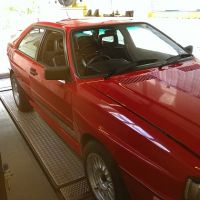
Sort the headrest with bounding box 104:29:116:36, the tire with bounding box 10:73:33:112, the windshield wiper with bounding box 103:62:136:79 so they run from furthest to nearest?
the tire with bounding box 10:73:33:112 < the headrest with bounding box 104:29:116:36 < the windshield wiper with bounding box 103:62:136:79

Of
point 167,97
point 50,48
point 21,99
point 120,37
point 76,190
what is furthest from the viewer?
point 21,99

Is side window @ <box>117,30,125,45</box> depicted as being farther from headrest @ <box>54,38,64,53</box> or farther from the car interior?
headrest @ <box>54,38,64,53</box>

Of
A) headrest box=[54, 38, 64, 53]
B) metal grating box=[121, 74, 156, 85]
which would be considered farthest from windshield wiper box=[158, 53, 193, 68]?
headrest box=[54, 38, 64, 53]

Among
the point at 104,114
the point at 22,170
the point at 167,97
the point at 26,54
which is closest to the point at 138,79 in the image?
the point at 167,97

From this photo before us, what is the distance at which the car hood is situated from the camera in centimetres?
147

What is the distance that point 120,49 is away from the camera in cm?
266

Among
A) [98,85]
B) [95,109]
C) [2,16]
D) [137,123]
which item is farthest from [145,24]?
[2,16]

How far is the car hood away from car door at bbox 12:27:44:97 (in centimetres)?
130

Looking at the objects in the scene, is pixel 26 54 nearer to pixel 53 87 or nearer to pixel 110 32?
pixel 53 87

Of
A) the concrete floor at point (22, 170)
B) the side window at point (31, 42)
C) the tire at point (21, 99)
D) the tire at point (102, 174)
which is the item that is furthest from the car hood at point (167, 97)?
the tire at point (21, 99)

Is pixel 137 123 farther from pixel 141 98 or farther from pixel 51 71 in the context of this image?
pixel 51 71

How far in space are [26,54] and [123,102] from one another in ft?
6.36

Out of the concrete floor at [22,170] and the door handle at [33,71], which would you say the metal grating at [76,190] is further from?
the door handle at [33,71]

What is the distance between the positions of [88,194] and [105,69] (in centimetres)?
108
